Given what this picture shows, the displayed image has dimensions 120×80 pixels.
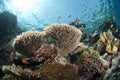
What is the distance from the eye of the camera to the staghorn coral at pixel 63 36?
7.40 metres

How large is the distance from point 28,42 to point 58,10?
21573 mm

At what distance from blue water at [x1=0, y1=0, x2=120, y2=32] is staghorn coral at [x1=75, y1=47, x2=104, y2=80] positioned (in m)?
16.5

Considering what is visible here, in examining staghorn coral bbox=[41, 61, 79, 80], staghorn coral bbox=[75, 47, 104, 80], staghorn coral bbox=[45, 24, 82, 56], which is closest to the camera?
staghorn coral bbox=[41, 61, 79, 80]

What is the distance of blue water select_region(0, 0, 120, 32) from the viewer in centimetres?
2450

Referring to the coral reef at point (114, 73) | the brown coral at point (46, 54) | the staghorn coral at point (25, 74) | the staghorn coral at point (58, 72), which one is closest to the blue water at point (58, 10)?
the brown coral at point (46, 54)

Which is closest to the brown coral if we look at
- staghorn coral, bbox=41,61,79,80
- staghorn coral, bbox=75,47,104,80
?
staghorn coral, bbox=41,61,79,80

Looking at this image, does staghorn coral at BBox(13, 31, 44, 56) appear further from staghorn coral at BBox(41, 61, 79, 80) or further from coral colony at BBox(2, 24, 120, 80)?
staghorn coral at BBox(41, 61, 79, 80)

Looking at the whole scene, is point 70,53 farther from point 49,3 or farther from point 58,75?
point 49,3

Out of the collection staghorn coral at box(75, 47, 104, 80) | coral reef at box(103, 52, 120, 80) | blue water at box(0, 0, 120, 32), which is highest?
blue water at box(0, 0, 120, 32)

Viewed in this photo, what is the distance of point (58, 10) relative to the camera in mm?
28234

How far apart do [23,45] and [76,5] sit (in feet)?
63.7

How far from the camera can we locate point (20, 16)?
101 feet

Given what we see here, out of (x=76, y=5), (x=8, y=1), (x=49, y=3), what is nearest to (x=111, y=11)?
(x=76, y=5)

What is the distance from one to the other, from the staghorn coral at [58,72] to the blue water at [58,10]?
1813 centimetres
